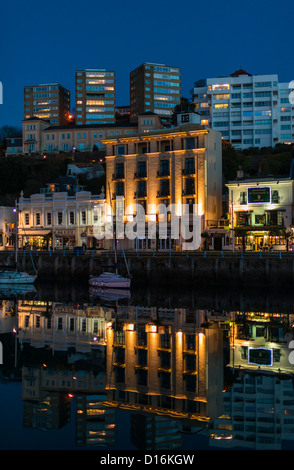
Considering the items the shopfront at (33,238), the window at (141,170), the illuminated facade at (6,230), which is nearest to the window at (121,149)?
the window at (141,170)

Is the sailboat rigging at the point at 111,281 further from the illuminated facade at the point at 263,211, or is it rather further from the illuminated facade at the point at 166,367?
the illuminated facade at the point at 166,367

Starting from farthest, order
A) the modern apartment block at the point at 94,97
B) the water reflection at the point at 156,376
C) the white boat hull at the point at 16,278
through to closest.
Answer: the modern apartment block at the point at 94,97
the white boat hull at the point at 16,278
the water reflection at the point at 156,376

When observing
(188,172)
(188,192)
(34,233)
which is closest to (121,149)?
(188,172)

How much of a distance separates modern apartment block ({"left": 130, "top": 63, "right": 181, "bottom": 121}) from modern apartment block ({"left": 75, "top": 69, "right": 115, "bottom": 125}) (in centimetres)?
854

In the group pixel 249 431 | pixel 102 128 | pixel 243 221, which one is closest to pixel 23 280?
pixel 243 221

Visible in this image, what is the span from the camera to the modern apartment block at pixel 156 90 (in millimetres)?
169125

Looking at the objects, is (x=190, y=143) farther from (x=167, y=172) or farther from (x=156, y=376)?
(x=156, y=376)

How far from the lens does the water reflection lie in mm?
16047

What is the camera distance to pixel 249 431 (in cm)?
1611

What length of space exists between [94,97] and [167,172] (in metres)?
104

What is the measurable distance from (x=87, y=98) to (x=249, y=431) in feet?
533

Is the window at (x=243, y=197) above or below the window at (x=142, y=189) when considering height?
below

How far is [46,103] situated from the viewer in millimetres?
183500

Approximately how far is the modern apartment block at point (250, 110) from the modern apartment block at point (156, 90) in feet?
120
